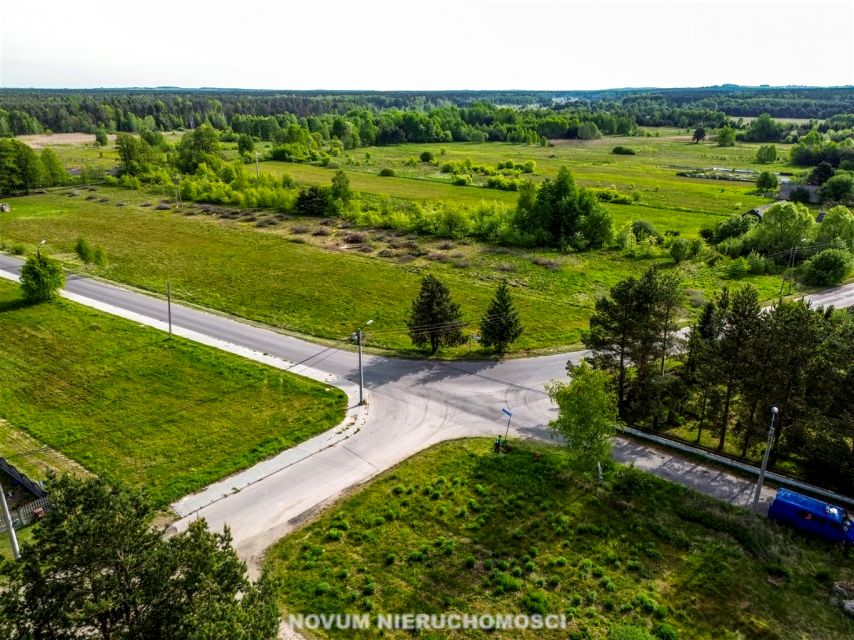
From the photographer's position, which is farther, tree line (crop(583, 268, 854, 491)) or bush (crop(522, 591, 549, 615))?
tree line (crop(583, 268, 854, 491))

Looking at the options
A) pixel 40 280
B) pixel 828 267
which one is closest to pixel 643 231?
pixel 828 267

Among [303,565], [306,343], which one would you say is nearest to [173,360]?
[306,343]

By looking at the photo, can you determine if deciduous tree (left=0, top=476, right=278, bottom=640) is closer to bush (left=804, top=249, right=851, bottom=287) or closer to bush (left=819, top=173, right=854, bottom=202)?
bush (left=804, top=249, right=851, bottom=287)

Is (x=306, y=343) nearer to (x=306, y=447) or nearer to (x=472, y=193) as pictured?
(x=306, y=447)

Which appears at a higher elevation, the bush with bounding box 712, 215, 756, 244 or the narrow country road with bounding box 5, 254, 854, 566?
the bush with bounding box 712, 215, 756, 244

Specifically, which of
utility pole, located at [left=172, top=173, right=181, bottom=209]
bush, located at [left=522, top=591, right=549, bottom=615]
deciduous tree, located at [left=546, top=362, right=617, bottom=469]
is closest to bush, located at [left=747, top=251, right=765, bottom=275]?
deciduous tree, located at [left=546, top=362, right=617, bottom=469]
